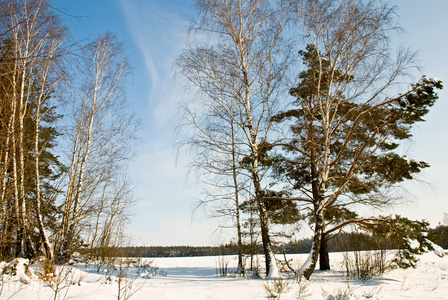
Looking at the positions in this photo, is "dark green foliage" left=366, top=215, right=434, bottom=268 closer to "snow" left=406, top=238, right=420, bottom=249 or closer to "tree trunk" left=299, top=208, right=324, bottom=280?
"snow" left=406, top=238, right=420, bottom=249

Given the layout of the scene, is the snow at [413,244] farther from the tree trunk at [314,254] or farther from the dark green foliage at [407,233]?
the tree trunk at [314,254]

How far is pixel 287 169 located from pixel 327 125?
12.8 ft

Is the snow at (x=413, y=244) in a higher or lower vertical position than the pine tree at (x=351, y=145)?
lower

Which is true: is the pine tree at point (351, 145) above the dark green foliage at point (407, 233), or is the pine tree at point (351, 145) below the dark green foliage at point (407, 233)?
above

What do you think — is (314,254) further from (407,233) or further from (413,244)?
(413,244)

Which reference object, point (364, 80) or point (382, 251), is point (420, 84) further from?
point (382, 251)

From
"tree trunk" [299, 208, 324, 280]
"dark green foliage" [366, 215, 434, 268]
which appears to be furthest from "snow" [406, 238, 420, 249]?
"tree trunk" [299, 208, 324, 280]

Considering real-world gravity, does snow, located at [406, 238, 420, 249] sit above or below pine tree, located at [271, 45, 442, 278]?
below

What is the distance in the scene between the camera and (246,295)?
467cm

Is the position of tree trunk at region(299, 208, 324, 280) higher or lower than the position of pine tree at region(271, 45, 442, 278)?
lower

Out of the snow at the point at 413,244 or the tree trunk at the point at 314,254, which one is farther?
the snow at the point at 413,244

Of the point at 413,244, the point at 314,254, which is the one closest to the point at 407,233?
the point at 413,244

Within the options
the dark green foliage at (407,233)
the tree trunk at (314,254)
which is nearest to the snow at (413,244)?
the dark green foliage at (407,233)

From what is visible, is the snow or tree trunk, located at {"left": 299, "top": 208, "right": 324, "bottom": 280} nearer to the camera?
tree trunk, located at {"left": 299, "top": 208, "right": 324, "bottom": 280}
